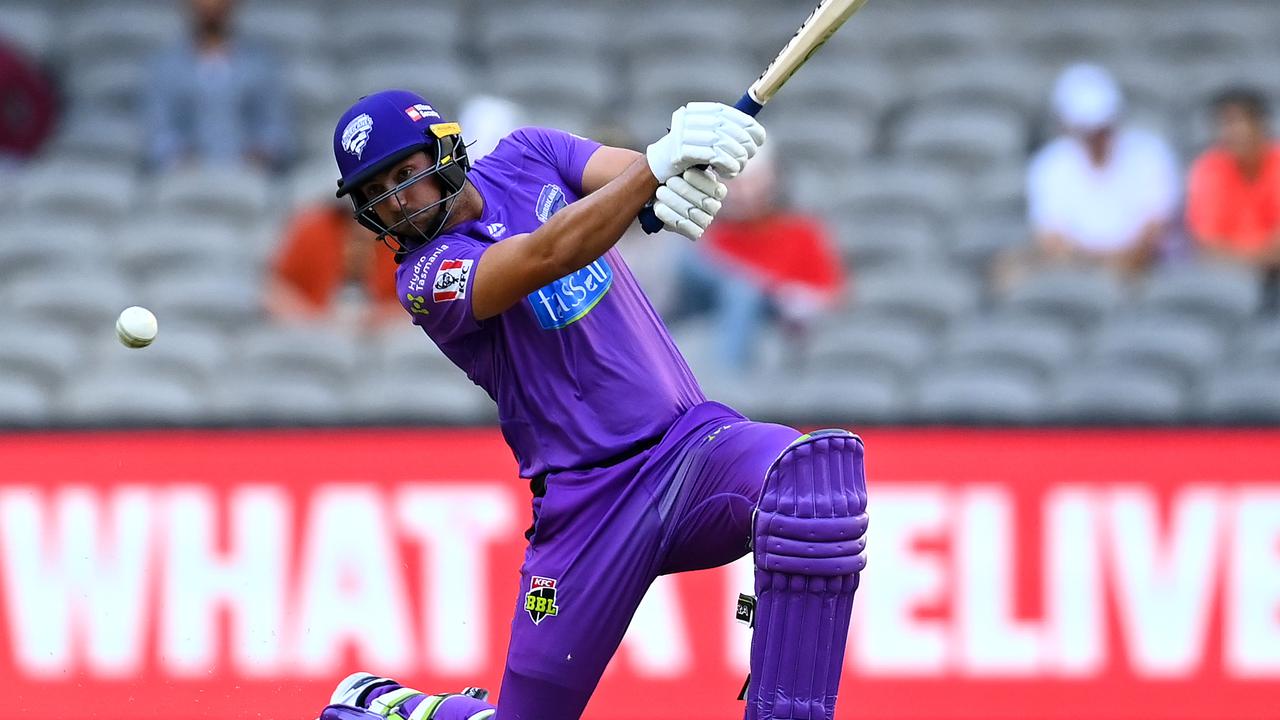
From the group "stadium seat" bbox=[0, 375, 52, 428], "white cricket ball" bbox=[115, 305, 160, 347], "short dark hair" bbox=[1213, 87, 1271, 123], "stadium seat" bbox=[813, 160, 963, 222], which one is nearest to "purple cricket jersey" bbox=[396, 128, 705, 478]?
"white cricket ball" bbox=[115, 305, 160, 347]

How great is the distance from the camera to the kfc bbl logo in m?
5.03

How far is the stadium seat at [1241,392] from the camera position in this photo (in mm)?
8453

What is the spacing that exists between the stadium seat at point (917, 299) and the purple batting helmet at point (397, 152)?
463cm

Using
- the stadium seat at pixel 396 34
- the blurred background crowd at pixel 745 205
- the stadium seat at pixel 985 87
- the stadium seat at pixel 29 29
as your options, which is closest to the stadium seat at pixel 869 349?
the blurred background crowd at pixel 745 205

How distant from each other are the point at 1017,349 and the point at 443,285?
15.7 ft

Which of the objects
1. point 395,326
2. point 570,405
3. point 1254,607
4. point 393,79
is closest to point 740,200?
point 395,326

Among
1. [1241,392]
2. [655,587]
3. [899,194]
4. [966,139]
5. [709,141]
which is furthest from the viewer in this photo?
[966,139]

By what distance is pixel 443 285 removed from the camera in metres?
4.80

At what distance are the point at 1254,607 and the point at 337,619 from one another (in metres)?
3.73

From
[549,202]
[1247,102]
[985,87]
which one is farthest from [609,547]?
[985,87]

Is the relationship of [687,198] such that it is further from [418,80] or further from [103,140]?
[103,140]

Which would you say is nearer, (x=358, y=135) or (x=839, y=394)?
(x=358, y=135)

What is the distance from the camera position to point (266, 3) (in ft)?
37.6

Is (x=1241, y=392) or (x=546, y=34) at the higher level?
(x=546, y=34)
